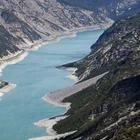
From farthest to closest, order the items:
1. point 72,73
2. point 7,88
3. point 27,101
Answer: point 72,73 → point 7,88 → point 27,101

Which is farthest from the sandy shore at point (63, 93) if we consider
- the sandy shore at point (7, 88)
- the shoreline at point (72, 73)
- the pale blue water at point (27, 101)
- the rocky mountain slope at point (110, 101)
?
the shoreline at point (72, 73)

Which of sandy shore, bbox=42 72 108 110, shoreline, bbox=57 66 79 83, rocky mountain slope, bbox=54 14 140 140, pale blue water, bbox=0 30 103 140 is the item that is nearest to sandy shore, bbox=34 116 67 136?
pale blue water, bbox=0 30 103 140

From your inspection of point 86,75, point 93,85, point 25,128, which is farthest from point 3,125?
point 86,75

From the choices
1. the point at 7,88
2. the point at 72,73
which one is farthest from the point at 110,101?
the point at 72,73

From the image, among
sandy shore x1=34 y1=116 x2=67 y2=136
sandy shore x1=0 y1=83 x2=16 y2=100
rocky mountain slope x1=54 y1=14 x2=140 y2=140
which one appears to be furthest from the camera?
sandy shore x1=0 y1=83 x2=16 y2=100

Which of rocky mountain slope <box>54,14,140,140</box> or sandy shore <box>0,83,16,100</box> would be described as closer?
rocky mountain slope <box>54,14,140,140</box>

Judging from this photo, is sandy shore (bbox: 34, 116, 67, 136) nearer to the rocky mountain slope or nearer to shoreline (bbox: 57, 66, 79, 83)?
the rocky mountain slope

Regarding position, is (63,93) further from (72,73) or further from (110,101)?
(72,73)

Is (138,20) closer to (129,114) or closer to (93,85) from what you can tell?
(93,85)
